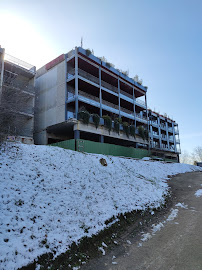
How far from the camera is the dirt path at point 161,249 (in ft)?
14.3

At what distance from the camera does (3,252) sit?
384cm

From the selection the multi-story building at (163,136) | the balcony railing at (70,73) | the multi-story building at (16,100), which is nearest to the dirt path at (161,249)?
the multi-story building at (16,100)

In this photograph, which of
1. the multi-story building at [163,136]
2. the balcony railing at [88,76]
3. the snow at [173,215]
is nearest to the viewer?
the snow at [173,215]

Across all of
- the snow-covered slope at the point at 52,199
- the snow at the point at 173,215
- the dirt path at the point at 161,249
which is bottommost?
the dirt path at the point at 161,249

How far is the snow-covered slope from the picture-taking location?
14.5ft

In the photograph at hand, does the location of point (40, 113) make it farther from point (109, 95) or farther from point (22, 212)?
point (22, 212)

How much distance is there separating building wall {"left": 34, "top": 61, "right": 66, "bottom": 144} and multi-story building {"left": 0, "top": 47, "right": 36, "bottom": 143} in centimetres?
183

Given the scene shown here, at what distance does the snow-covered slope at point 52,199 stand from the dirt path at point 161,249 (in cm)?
100

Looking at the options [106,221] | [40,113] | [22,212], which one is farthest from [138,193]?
[40,113]

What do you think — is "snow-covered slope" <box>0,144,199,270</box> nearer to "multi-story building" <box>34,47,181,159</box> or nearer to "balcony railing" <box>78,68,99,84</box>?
"multi-story building" <box>34,47,181,159</box>

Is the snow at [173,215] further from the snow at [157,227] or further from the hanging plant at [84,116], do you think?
the hanging plant at [84,116]

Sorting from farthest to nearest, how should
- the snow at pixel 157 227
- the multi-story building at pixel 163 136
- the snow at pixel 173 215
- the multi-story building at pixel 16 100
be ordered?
the multi-story building at pixel 163 136 < the multi-story building at pixel 16 100 < the snow at pixel 173 215 < the snow at pixel 157 227

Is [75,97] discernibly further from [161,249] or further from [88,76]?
[161,249]

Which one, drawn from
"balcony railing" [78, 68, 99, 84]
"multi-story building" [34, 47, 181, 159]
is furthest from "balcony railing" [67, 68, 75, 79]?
"balcony railing" [78, 68, 99, 84]
